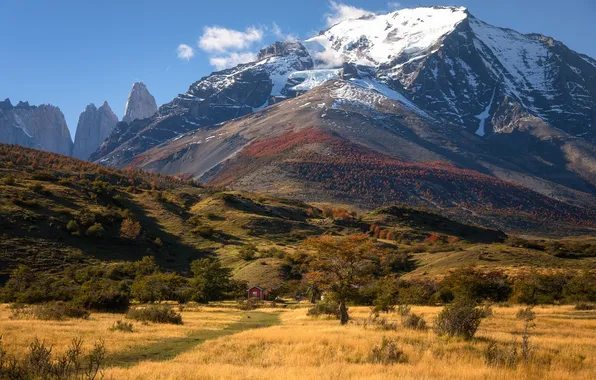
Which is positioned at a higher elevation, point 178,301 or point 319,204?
point 319,204

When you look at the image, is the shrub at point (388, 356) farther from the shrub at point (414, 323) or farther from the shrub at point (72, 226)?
the shrub at point (72, 226)

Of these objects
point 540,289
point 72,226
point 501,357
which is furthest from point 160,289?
point 501,357

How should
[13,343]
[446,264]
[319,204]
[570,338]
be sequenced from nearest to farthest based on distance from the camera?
[13,343]
[570,338]
[446,264]
[319,204]

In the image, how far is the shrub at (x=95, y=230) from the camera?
83.3 metres

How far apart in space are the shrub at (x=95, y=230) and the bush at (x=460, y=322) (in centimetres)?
7573

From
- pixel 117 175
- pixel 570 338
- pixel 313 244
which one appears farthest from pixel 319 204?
pixel 570 338

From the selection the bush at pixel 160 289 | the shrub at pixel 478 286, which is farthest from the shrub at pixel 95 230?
the shrub at pixel 478 286

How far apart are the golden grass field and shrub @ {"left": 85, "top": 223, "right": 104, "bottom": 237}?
6344 centimetres

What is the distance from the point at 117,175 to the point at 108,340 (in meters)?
150

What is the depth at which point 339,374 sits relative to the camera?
12281mm

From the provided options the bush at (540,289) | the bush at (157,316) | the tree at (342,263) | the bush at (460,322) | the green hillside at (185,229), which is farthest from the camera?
the green hillside at (185,229)

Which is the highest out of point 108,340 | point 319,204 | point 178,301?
point 319,204

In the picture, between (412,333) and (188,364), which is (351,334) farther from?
(188,364)

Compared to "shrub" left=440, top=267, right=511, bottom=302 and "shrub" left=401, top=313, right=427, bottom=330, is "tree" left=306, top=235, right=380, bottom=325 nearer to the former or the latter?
"shrub" left=401, top=313, right=427, bottom=330
